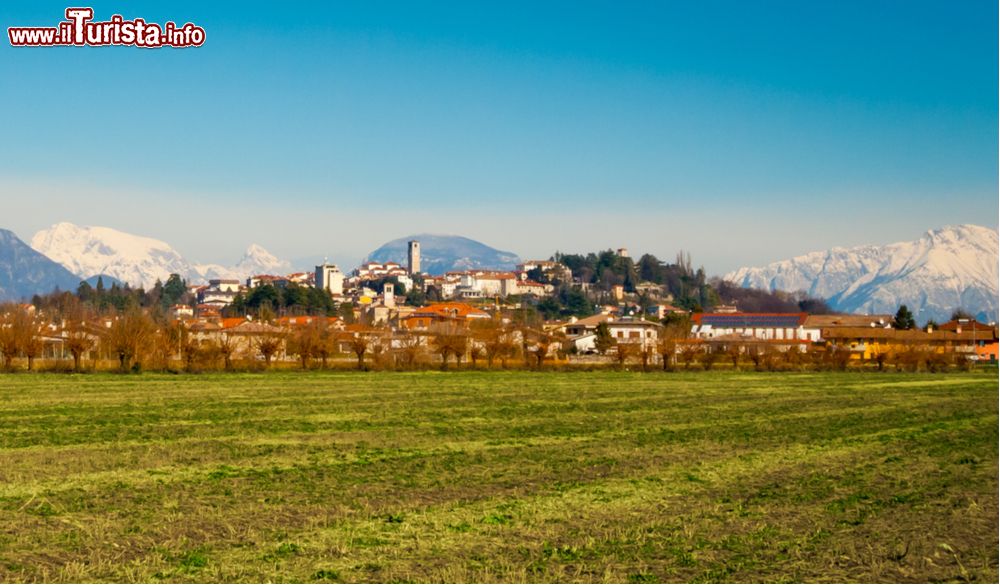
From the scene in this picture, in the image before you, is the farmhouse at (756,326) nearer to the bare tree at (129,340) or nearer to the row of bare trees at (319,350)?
the row of bare trees at (319,350)

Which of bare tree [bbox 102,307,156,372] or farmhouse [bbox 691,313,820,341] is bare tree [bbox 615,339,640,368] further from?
farmhouse [bbox 691,313,820,341]

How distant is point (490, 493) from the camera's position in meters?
22.3

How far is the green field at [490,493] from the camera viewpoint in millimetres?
16219

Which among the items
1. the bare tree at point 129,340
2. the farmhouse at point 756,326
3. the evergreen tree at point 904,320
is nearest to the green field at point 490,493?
the bare tree at point 129,340

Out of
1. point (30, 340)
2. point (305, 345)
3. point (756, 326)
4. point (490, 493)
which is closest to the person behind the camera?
point (490, 493)

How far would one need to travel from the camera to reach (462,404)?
4725cm

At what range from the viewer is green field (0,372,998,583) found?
1622 cm

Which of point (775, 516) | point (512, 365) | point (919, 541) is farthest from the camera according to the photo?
point (512, 365)

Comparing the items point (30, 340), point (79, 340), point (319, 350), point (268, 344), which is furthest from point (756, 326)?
point (30, 340)

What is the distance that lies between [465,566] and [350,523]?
11.6 feet

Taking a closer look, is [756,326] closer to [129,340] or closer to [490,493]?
[129,340]

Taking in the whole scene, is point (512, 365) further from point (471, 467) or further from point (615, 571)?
point (615, 571)

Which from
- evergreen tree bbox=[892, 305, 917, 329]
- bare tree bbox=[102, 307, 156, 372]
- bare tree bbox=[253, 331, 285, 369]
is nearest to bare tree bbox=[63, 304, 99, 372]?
bare tree bbox=[102, 307, 156, 372]

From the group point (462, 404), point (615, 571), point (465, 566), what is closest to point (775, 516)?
point (615, 571)
